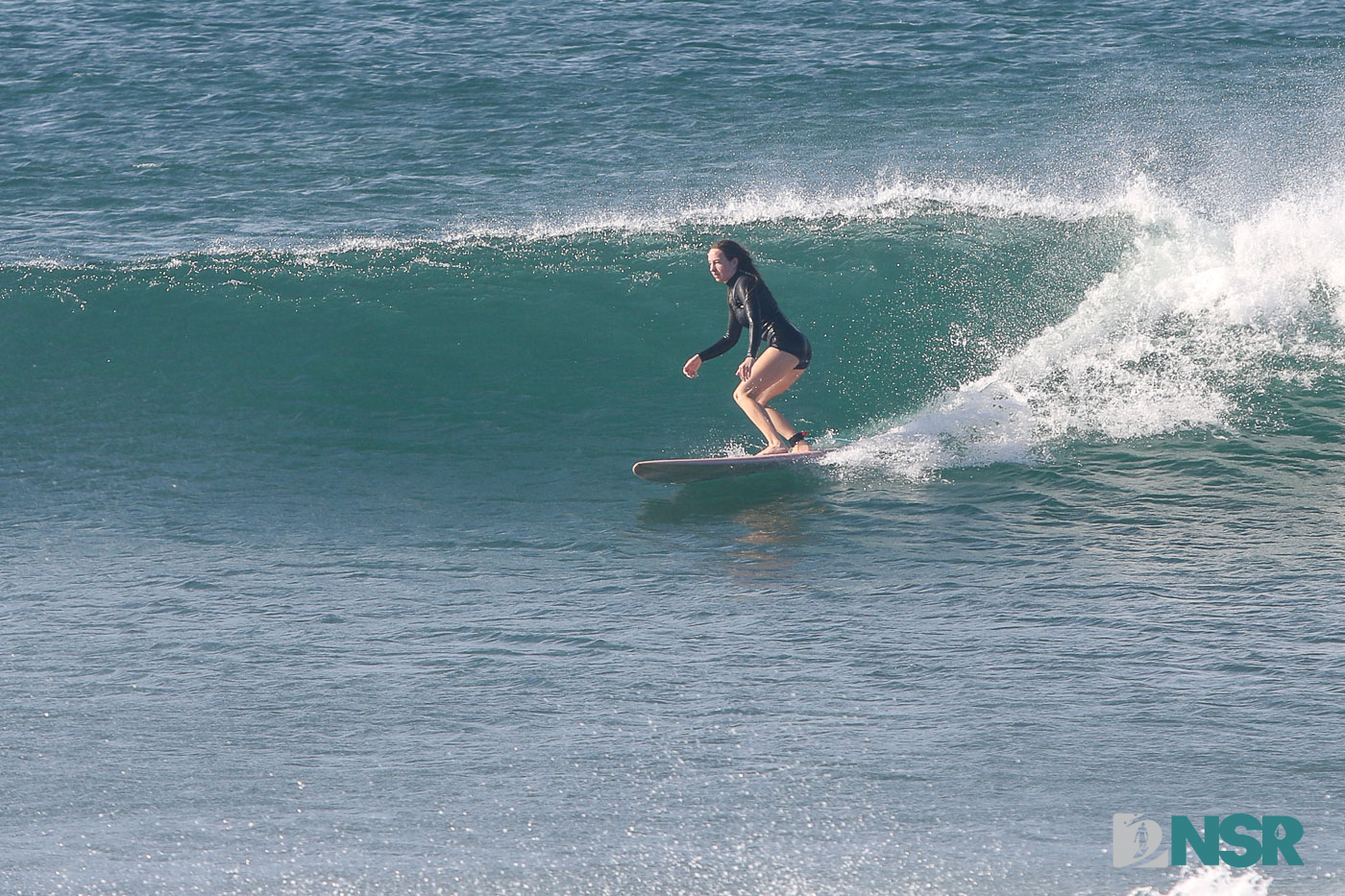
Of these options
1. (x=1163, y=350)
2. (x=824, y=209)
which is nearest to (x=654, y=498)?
(x=1163, y=350)

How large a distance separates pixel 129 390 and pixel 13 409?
35.5 inches

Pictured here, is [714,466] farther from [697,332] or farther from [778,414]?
[697,332]

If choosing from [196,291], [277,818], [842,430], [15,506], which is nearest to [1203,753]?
[277,818]

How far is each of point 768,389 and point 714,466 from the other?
2.16 feet

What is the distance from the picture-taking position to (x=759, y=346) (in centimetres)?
876

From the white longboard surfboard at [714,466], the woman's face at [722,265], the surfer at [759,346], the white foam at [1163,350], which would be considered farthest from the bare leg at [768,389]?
the woman's face at [722,265]

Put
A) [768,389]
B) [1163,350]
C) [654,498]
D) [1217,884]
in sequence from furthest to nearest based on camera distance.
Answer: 1. [1163,350]
2. [768,389]
3. [654,498]
4. [1217,884]

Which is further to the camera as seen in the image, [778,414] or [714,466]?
[778,414]

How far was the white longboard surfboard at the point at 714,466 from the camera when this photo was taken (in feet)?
29.2

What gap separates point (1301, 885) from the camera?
4.39m

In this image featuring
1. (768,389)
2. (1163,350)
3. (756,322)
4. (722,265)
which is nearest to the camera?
(722,265)

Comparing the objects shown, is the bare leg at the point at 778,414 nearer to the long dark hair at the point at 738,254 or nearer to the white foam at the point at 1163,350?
the white foam at the point at 1163,350

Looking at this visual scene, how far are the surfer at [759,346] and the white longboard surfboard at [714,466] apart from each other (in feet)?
0.31

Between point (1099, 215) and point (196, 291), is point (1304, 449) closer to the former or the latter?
point (1099, 215)
